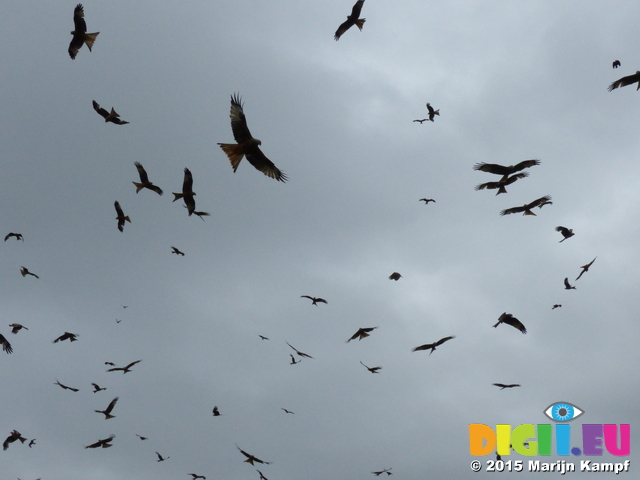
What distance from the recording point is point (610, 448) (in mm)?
39562

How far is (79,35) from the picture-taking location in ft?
88.4

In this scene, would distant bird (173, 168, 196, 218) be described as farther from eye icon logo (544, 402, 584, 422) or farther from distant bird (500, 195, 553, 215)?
eye icon logo (544, 402, 584, 422)

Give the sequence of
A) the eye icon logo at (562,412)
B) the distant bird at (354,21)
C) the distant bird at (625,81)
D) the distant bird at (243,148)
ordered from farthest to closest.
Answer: the eye icon logo at (562,412)
the distant bird at (354,21)
the distant bird at (625,81)
the distant bird at (243,148)

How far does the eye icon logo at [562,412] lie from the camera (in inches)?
1852

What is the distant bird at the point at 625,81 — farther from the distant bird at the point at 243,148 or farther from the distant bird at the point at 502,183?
the distant bird at the point at 243,148

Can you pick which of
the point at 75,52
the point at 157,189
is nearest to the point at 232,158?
the point at 157,189

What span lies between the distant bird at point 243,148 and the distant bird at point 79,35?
10.2 meters

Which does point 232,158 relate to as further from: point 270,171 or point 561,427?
point 561,427

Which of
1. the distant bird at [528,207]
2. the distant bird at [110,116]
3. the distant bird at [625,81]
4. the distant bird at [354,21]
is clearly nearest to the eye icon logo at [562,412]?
the distant bird at [528,207]

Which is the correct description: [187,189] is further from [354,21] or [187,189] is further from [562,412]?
[562,412]

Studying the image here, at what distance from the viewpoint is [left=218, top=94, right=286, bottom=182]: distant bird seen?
2000 centimetres

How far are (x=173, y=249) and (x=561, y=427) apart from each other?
1203 inches

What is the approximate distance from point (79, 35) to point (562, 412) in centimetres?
4306

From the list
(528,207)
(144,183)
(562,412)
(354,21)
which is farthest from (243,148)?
(562,412)
